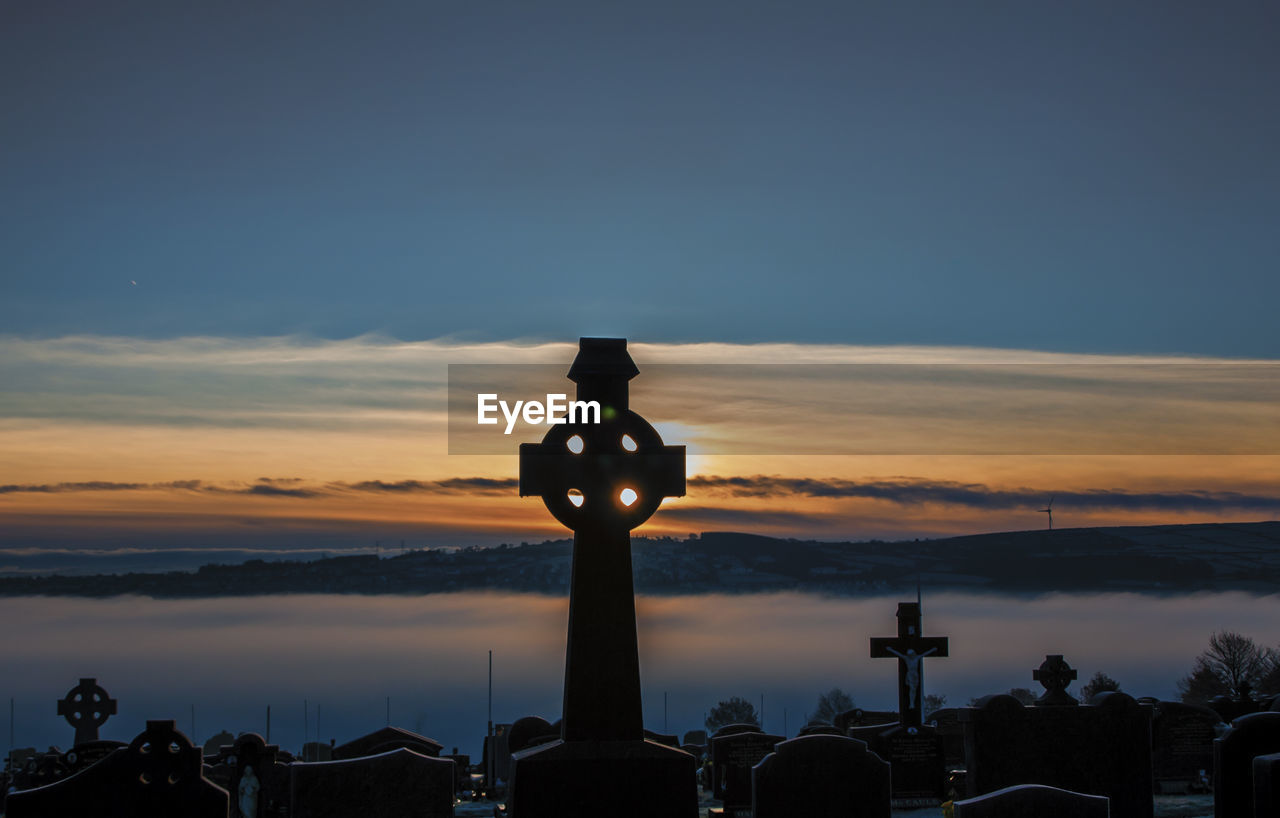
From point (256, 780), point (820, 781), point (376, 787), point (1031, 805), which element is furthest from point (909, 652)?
point (256, 780)

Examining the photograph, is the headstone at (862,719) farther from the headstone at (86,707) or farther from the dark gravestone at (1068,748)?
the headstone at (86,707)

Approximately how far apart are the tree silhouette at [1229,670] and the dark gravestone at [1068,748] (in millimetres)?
23798

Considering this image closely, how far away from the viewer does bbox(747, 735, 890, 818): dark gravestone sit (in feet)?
37.8

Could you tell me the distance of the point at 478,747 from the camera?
3467 inches

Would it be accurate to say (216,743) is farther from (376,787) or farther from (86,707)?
(376,787)

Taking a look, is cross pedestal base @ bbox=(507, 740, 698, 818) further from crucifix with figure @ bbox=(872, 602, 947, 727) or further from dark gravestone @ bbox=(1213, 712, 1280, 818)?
crucifix with figure @ bbox=(872, 602, 947, 727)

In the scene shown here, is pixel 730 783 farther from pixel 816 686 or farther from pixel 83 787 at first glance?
pixel 816 686

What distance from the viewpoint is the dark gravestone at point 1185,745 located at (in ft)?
57.8

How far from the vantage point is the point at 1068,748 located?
12.9 m

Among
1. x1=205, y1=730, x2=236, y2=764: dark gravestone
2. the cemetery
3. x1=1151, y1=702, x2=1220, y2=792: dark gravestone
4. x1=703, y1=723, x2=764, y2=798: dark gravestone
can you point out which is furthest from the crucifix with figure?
x1=205, y1=730, x2=236, y2=764: dark gravestone

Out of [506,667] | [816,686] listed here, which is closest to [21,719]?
[506,667]

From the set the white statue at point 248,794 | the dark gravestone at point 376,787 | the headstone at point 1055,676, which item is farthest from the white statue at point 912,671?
the white statue at point 248,794

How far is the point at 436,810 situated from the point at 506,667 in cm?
15207

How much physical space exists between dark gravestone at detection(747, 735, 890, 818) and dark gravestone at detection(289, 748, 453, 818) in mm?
3327
